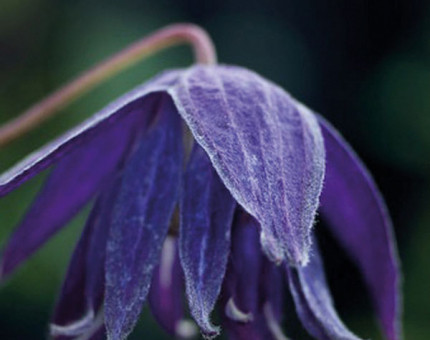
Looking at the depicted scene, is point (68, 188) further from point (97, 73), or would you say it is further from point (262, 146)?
point (262, 146)

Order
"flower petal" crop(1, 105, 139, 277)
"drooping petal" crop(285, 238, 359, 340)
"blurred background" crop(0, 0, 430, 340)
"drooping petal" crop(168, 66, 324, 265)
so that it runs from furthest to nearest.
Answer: "blurred background" crop(0, 0, 430, 340) → "flower petal" crop(1, 105, 139, 277) → "drooping petal" crop(285, 238, 359, 340) → "drooping petal" crop(168, 66, 324, 265)

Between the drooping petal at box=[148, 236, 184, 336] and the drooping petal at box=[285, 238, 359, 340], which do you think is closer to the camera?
the drooping petal at box=[285, 238, 359, 340]

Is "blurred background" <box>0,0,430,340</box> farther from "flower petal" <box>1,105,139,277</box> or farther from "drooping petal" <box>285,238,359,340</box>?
"drooping petal" <box>285,238,359,340</box>

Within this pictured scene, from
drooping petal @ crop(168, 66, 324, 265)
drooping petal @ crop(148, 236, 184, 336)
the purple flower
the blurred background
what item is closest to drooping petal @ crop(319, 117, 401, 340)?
the purple flower

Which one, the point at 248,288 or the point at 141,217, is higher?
the point at 141,217

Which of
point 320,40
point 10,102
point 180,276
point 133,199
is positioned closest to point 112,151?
point 133,199

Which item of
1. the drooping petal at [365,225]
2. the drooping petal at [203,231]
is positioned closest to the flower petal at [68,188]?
the drooping petal at [203,231]

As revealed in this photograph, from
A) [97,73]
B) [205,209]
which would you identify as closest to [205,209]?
[205,209]

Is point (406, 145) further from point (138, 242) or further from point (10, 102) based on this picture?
point (138, 242)
